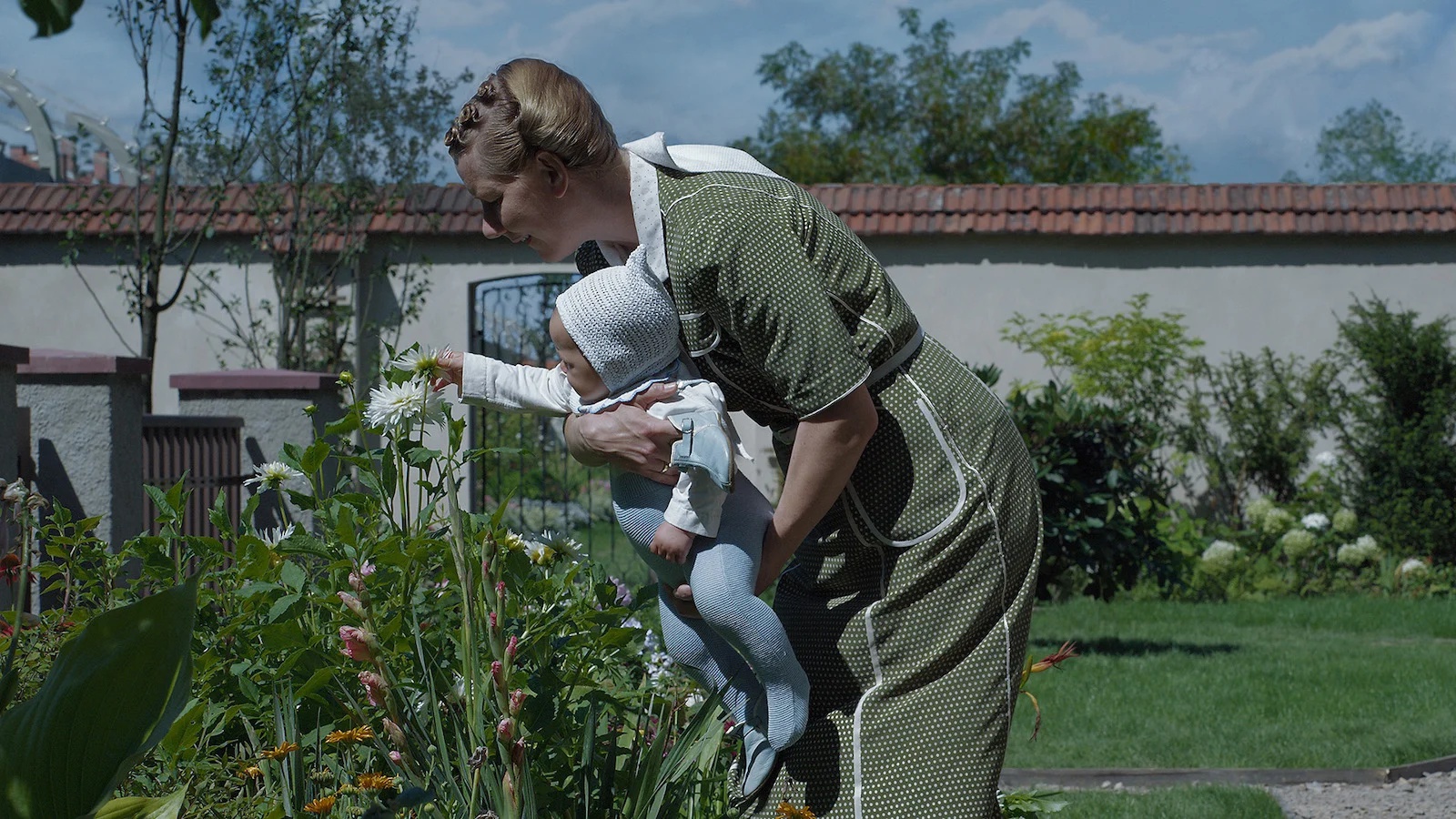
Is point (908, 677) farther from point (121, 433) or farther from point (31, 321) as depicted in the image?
point (31, 321)

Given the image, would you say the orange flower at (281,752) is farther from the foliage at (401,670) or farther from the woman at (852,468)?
the woman at (852,468)

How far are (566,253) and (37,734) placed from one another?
86 cm

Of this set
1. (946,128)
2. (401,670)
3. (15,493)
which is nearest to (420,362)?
(401,670)

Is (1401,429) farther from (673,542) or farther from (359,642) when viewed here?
(359,642)

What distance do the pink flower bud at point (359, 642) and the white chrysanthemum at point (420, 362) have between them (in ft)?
1.73

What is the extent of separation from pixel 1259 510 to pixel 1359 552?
756mm

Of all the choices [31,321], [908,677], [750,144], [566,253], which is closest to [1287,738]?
[908,677]

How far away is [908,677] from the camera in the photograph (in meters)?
1.69

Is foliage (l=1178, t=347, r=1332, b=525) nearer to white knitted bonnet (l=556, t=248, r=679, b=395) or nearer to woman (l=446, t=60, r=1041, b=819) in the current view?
woman (l=446, t=60, r=1041, b=819)

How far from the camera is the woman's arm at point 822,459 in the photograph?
1.57m

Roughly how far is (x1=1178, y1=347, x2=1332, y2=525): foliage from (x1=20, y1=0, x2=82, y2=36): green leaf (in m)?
10.7

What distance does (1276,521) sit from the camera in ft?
32.5

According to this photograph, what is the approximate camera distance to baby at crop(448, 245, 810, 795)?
161 centimetres

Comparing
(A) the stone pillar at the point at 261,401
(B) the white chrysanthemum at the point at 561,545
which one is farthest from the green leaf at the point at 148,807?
(A) the stone pillar at the point at 261,401
